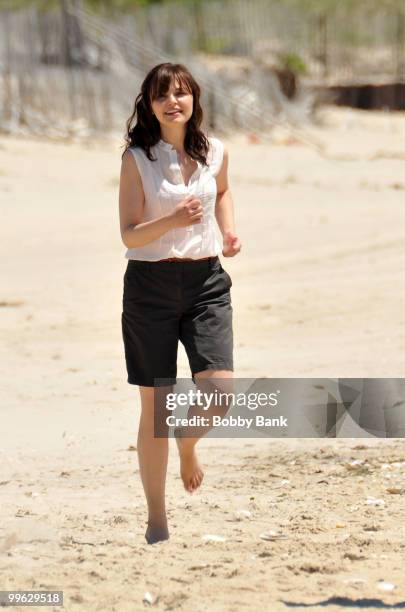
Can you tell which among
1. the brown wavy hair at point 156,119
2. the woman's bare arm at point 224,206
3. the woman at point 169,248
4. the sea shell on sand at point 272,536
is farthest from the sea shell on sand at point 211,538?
the brown wavy hair at point 156,119

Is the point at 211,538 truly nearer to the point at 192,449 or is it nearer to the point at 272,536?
the point at 272,536

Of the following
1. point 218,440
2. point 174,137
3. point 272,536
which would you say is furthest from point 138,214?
point 218,440

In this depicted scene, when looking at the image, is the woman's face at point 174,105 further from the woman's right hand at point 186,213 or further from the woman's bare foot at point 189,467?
the woman's bare foot at point 189,467

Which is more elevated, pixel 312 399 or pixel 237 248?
pixel 237 248

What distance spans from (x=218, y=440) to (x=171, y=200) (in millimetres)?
1974

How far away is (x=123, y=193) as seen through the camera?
3.98 meters

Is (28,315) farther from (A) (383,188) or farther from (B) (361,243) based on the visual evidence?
(A) (383,188)

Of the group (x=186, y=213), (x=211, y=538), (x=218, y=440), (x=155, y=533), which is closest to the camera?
(x=186, y=213)

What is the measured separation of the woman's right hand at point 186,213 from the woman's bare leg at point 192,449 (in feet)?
1.67

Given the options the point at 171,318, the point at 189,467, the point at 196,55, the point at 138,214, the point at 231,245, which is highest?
the point at 196,55

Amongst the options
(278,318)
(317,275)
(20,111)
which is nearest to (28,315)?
(278,318)

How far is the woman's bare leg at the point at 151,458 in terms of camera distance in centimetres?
410

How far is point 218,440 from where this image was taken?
5.68m

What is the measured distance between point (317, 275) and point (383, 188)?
3694 mm
